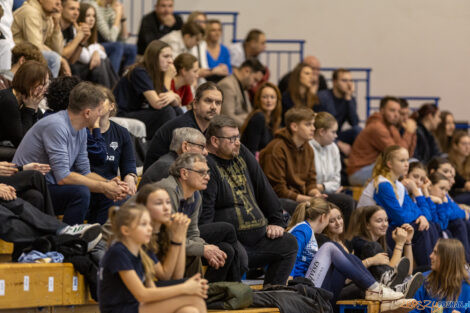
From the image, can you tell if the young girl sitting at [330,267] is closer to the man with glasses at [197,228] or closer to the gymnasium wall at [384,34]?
the man with glasses at [197,228]

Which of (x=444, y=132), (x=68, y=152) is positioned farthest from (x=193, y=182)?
(x=444, y=132)

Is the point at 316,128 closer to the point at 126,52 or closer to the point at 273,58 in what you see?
the point at 126,52

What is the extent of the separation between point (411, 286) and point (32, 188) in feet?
8.11

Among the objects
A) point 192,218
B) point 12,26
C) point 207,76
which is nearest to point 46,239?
point 192,218

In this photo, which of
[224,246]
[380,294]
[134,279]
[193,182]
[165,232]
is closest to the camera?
[134,279]

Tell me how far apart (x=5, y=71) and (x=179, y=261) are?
112 inches

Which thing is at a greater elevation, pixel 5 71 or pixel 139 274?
pixel 5 71

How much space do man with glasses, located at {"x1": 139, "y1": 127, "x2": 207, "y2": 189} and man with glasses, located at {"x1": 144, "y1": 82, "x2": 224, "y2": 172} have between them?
0.57 metres

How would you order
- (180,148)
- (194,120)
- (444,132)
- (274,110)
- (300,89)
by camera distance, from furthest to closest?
A: 1. (444,132)
2. (300,89)
3. (274,110)
4. (194,120)
5. (180,148)

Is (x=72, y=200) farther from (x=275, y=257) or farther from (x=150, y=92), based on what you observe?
(x=150, y=92)

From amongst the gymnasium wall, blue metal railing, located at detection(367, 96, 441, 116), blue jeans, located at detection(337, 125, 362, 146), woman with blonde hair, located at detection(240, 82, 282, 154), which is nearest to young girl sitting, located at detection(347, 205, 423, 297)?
woman with blonde hair, located at detection(240, 82, 282, 154)

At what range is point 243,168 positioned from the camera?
5.61 metres

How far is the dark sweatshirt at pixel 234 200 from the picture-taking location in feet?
17.7

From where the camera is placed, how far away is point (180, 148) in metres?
5.25
